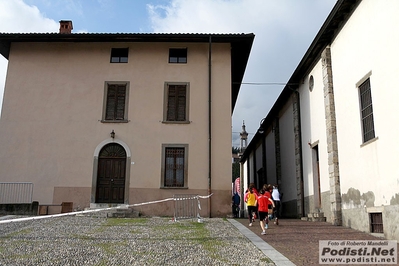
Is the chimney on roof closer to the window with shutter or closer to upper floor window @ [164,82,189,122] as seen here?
upper floor window @ [164,82,189,122]

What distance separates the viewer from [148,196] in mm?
16109

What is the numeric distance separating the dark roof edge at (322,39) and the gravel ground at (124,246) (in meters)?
7.41

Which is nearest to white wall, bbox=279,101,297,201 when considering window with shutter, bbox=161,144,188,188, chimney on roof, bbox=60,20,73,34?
window with shutter, bbox=161,144,188,188

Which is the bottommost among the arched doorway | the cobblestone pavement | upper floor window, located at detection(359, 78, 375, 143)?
the cobblestone pavement

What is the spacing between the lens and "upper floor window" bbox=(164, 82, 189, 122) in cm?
1692

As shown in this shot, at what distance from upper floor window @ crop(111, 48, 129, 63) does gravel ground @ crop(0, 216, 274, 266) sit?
8735 millimetres

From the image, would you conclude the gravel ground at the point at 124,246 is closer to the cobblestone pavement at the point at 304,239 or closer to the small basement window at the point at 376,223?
the cobblestone pavement at the point at 304,239

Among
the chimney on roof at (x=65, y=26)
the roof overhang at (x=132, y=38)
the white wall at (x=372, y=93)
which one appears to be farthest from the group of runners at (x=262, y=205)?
the chimney on roof at (x=65, y=26)

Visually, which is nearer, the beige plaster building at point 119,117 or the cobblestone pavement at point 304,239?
the cobblestone pavement at point 304,239

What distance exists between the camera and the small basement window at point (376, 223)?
33.3ft

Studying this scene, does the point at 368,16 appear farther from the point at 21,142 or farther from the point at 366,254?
the point at 21,142

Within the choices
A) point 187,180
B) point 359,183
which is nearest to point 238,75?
point 187,180

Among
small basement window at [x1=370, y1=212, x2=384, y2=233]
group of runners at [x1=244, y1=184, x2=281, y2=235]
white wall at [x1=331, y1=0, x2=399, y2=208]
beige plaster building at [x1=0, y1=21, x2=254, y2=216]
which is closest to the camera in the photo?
white wall at [x1=331, y1=0, x2=399, y2=208]

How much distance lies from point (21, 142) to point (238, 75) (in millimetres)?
11018
